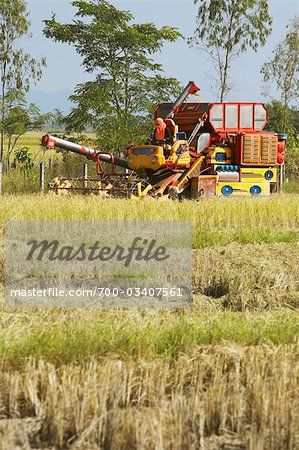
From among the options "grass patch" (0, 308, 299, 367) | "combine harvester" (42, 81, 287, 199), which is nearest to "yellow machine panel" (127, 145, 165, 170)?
"combine harvester" (42, 81, 287, 199)

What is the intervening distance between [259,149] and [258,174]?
0.57 metres

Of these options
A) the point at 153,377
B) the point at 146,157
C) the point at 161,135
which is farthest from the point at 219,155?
the point at 153,377

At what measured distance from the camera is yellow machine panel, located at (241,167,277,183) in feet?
54.5

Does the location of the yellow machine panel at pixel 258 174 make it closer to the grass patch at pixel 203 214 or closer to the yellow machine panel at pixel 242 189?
the yellow machine panel at pixel 242 189

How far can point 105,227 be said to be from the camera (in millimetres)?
9578

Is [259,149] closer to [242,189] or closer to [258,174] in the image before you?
[258,174]

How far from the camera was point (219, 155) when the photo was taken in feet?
53.9

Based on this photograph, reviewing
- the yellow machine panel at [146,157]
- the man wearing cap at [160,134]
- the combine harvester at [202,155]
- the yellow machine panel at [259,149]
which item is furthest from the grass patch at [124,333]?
the yellow machine panel at [259,149]

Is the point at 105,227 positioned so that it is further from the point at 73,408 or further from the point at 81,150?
the point at 81,150

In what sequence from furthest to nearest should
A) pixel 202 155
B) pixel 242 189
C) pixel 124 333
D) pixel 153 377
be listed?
pixel 242 189, pixel 202 155, pixel 124 333, pixel 153 377

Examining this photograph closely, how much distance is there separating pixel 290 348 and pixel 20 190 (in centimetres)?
1570

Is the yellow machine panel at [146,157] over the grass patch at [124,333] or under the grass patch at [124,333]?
over

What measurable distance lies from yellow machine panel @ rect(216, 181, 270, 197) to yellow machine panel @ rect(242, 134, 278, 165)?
1.63ft

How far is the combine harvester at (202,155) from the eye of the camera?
15.5m
